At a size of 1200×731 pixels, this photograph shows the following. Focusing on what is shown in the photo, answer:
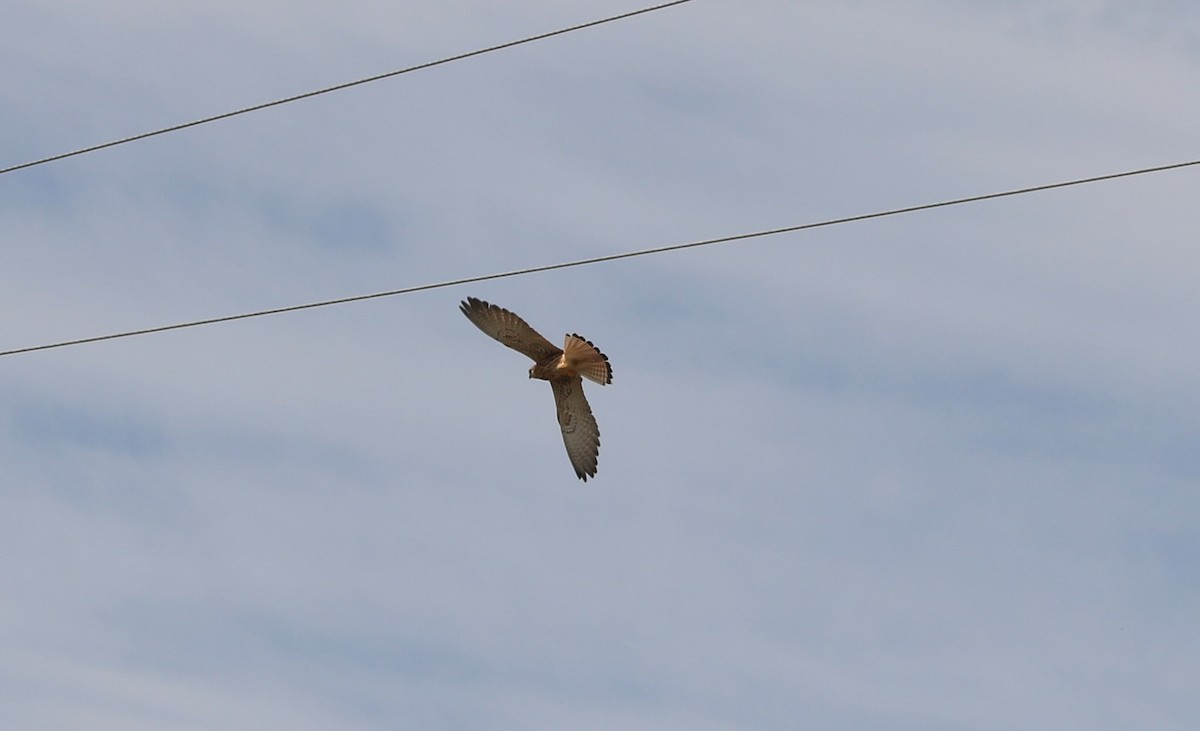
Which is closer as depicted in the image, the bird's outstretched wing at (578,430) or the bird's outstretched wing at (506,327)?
the bird's outstretched wing at (506,327)

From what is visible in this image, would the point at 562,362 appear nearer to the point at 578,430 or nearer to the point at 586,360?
the point at 586,360

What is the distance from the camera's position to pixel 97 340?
12531mm

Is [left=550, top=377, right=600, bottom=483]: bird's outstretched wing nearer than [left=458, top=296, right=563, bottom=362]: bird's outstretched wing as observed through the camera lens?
No

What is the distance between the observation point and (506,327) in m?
16.9

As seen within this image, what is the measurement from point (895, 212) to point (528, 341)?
267 inches

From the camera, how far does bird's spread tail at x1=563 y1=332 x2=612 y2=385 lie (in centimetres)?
1677

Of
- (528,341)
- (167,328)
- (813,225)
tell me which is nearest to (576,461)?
(528,341)

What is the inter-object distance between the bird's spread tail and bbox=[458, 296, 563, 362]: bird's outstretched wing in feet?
0.49

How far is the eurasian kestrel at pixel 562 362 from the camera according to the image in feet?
55.2

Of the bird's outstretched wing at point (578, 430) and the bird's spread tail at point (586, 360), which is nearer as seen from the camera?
the bird's spread tail at point (586, 360)

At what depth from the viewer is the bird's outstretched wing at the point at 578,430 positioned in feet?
57.9

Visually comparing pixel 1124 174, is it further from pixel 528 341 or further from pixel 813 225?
pixel 528 341

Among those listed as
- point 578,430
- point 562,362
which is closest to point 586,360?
point 562,362

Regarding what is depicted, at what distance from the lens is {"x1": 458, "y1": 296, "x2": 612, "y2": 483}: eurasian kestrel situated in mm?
16812
